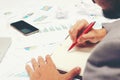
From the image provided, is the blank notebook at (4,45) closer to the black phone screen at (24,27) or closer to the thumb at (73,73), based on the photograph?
the black phone screen at (24,27)

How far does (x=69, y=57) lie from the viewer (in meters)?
0.76

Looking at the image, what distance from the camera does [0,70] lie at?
777 millimetres

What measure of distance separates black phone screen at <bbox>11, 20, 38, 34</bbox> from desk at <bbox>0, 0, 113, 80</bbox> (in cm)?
2

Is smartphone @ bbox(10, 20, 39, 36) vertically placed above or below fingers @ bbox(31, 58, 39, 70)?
below

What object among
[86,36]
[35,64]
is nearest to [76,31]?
[86,36]

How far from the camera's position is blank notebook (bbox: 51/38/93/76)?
0.72 m

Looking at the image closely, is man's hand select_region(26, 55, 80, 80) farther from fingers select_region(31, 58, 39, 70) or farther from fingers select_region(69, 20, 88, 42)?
fingers select_region(69, 20, 88, 42)

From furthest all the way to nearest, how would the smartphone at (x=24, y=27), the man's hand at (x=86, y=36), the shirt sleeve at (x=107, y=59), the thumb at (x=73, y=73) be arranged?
1. the smartphone at (x=24, y=27)
2. the man's hand at (x=86, y=36)
3. the thumb at (x=73, y=73)
4. the shirt sleeve at (x=107, y=59)

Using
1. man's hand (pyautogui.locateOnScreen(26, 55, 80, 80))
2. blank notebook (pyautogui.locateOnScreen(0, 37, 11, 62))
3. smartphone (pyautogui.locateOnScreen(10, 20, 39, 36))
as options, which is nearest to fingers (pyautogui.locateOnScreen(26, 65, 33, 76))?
man's hand (pyautogui.locateOnScreen(26, 55, 80, 80))

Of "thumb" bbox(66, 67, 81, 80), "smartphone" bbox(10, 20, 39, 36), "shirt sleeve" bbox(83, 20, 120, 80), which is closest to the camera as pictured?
"shirt sleeve" bbox(83, 20, 120, 80)

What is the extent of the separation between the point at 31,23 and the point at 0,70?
0.32 m

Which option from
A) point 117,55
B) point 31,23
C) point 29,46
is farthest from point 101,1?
point 31,23

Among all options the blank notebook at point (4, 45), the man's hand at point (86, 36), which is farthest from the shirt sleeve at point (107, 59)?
the blank notebook at point (4, 45)

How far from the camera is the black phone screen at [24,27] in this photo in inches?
38.5
